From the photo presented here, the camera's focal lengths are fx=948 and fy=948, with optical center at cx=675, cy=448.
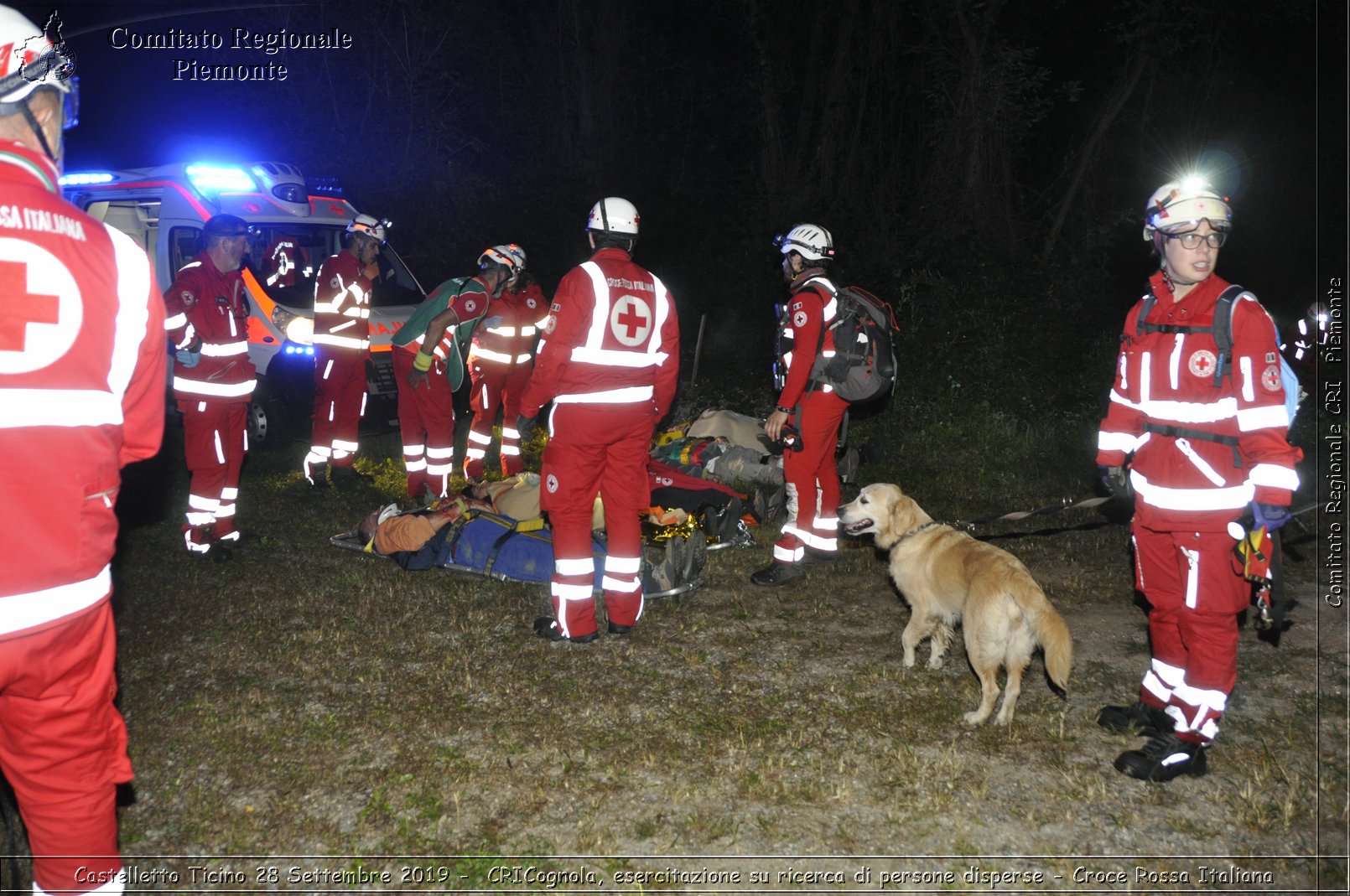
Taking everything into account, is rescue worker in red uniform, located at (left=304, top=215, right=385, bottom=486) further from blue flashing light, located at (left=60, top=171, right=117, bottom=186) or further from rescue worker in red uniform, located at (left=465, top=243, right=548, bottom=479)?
blue flashing light, located at (left=60, top=171, right=117, bottom=186)

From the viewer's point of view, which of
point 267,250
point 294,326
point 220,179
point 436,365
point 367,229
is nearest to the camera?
point 436,365

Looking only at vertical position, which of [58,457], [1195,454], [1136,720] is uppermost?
[58,457]

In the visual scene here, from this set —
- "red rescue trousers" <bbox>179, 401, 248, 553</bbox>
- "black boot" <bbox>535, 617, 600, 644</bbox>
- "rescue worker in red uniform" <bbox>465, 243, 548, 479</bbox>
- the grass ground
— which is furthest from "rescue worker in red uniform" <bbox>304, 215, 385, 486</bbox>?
"black boot" <bbox>535, 617, 600, 644</bbox>

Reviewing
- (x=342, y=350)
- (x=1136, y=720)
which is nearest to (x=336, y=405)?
(x=342, y=350)

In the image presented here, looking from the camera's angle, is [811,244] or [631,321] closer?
[631,321]

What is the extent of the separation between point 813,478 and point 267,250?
20.9 ft

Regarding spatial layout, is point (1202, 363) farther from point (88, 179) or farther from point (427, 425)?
point (88, 179)

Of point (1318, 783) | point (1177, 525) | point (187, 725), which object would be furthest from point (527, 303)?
point (1318, 783)

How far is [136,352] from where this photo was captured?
249 cm

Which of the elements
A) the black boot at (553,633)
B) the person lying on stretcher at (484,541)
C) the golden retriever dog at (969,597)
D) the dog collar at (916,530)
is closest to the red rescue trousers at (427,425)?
the person lying on stretcher at (484,541)

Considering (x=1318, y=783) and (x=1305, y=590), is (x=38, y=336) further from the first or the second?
(x=1305, y=590)

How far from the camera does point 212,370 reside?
6.59 m

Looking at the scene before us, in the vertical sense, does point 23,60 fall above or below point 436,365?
above

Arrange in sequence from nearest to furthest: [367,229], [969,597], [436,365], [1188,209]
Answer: [1188,209] < [969,597] < [436,365] < [367,229]
